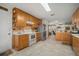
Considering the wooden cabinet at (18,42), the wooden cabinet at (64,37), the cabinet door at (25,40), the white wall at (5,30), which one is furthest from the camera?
the wooden cabinet at (64,37)

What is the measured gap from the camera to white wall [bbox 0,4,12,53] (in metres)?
3.87

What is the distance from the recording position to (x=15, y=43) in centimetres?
450

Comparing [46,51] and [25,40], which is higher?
[25,40]

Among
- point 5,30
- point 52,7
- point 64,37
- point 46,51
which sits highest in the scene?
point 52,7

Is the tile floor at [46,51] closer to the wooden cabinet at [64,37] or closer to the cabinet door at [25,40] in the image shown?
the cabinet door at [25,40]

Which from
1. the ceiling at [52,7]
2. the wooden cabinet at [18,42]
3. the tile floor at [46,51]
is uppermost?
the ceiling at [52,7]

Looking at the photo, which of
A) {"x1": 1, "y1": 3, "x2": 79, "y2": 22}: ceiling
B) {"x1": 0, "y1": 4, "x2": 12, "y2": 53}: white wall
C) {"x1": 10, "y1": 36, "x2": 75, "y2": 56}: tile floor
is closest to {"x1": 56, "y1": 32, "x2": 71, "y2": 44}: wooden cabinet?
{"x1": 1, "y1": 3, "x2": 79, "y2": 22}: ceiling

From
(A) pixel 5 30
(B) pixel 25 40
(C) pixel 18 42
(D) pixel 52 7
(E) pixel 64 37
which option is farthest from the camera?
(E) pixel 64 37

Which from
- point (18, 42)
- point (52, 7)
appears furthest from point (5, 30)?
point (52, 7)

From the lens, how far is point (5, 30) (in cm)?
407

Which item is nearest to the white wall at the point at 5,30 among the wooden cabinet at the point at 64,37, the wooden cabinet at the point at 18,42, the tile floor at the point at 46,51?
the wooden cabinet at the point at 18,42

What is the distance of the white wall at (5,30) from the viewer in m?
3.87

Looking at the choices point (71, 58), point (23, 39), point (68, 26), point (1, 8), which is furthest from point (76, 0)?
point (68, 26)

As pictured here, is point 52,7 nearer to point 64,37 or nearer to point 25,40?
point 25,40
